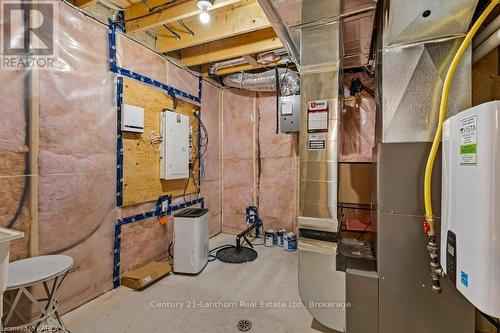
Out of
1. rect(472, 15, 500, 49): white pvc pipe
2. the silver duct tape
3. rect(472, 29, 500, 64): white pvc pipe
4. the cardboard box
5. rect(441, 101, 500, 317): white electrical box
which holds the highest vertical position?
rect(472, 15, 500, 49): white pvc pipe

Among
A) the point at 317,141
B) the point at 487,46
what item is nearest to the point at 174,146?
the point at 317,141

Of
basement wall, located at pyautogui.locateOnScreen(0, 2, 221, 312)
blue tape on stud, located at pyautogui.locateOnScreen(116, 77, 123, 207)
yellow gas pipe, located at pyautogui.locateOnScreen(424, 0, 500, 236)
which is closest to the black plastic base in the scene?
basement wall, located at pyautogui.locateOnScreen(0, 2, 221, 312)

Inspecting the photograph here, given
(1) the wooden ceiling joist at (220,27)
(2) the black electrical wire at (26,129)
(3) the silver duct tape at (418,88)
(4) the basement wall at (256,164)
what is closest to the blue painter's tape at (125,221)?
(2) the black electrical wire at (26,129)

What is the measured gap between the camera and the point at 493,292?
0.92m

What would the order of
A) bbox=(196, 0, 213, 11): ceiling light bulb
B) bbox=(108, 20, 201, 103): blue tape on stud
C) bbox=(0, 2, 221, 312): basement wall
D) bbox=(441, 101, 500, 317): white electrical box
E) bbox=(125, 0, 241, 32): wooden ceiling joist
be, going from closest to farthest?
bbox=(441, 101, 500, 317): white electrical box < bbox=(0, 2, 221, 312): basement wall < bbox=(196, 0, 213, 11): ceiling light bulb < bbox=(125, 0, 241, 32): wooden ceiling joist < bbox=(108, 20, 201, 103): blue tape on stud

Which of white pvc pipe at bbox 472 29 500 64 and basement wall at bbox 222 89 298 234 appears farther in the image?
basement wall at bbox 222 89 298 234

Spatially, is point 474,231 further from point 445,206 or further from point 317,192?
point 317,192

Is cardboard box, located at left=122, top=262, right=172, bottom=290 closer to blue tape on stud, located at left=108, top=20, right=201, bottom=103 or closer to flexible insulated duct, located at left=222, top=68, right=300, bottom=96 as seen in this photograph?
blue tape on stud, located at left=108, top=20, right=201, bottom=103

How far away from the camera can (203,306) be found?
2064mm

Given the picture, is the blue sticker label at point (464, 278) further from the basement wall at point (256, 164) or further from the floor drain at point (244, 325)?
the basement wall at point (256, 164)

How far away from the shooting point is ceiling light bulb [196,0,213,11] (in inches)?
74.2

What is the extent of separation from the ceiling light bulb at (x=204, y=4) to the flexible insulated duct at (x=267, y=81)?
5.14 feet

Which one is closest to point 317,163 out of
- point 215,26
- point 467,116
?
point 467,116

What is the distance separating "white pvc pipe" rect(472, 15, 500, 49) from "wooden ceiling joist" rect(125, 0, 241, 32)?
170 centimetres
